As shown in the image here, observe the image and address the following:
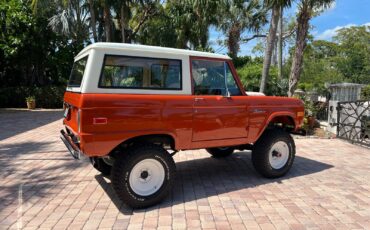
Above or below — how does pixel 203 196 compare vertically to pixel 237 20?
below

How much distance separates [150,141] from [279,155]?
94.7 inches

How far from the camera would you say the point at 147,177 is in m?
4.52

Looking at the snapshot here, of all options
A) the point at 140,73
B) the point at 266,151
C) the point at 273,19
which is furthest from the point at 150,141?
the point at 273,19

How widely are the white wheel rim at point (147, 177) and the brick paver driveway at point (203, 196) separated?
0.83 feet

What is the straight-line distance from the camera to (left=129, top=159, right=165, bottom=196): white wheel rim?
173 inches

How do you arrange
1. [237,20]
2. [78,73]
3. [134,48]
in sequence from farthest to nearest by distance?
[237,20] < [78,73] < [134,48]

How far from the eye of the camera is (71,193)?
4.98 m

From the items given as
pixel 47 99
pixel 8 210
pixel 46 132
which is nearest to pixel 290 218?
pixel 8 210

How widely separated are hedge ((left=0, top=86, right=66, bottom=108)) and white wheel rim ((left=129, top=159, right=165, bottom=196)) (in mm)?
14812

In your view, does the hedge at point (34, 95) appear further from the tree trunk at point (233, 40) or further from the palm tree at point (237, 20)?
the tree trunk at point (233, 40)

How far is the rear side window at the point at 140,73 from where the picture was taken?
422 cm

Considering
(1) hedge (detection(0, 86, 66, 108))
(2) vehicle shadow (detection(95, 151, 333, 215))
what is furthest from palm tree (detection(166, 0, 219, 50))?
(2) vehicle shadow (detection(95, 151, 333, 215))

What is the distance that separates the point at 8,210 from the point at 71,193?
87 centimetres

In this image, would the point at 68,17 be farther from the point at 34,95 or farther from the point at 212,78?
the point at 212,78
